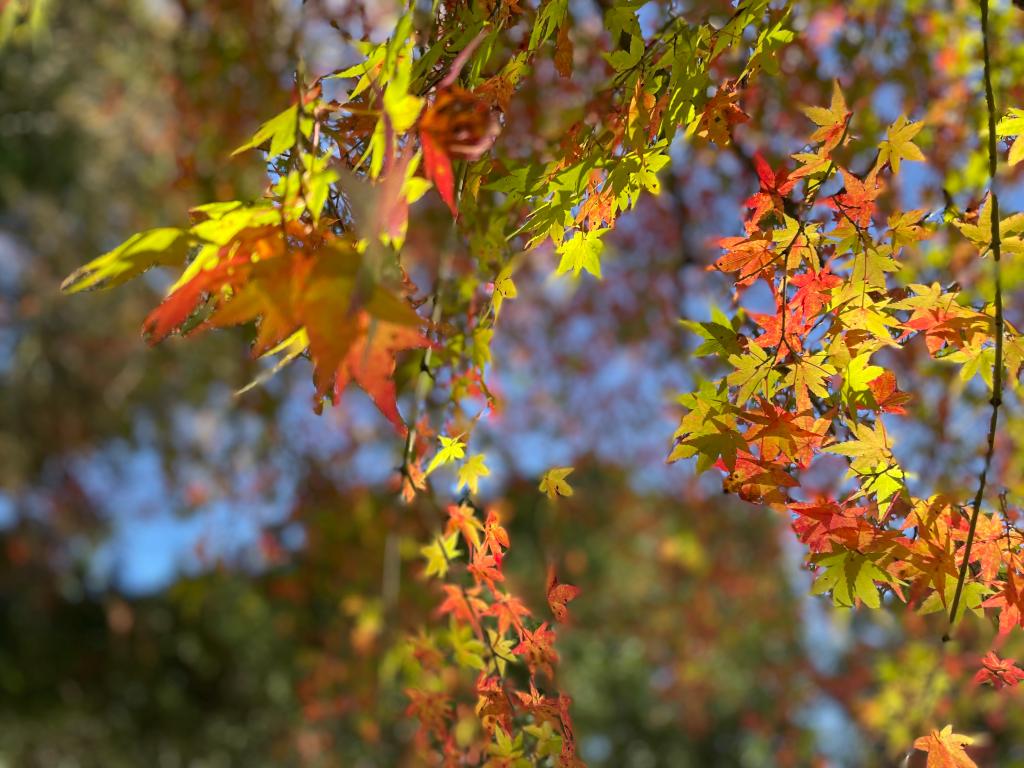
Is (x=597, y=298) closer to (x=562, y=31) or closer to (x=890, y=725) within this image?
(x=890, y=725)

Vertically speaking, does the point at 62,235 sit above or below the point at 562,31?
above

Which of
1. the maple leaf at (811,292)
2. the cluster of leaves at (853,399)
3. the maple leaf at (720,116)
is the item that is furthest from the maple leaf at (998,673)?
the maple leaf at (720,116)

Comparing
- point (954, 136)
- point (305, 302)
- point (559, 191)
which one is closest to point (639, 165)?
point (559, 191)

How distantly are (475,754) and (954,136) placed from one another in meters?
2.12

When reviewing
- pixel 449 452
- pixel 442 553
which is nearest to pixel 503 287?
pixel 449 452

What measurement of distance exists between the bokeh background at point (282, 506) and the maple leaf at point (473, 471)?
5.47 feet

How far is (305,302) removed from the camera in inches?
23.4

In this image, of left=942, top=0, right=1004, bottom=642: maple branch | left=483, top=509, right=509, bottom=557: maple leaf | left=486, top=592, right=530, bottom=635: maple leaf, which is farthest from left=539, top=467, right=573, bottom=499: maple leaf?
left=942, top=0, right=1004, bottom=642: maple branch

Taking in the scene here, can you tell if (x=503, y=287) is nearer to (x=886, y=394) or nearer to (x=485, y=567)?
(x=485, y=567)

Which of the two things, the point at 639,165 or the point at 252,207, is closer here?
the point at 252,207

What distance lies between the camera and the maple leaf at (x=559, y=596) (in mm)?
1004

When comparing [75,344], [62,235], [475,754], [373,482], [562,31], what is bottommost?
[475,754]

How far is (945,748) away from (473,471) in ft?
2.04

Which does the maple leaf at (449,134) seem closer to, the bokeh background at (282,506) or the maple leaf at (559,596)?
the maple leaf at (559,596)
